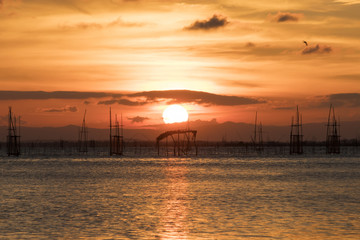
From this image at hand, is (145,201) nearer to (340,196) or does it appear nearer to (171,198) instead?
(171,198)

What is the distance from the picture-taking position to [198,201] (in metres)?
40.8

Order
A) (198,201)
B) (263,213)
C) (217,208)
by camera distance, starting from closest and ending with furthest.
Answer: (263,213) < (217,208) < (198,201)

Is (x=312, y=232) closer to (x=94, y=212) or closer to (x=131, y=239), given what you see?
(x=131, y=239)

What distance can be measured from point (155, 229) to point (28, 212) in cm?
1098

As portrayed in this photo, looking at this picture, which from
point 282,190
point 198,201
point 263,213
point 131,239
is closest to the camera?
point 131,239

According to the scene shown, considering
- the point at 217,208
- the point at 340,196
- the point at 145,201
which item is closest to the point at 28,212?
the point at 145,201

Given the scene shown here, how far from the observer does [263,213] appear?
108ft

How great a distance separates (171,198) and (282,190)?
12937 mm

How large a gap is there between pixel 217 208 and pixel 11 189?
2533cm

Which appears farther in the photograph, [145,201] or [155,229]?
[145,201]

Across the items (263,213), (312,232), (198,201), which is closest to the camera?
(312,232)

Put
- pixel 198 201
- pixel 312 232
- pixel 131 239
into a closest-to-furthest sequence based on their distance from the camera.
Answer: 1. pixel 131 239
2. pixel 312 232
3. pixel 198 201

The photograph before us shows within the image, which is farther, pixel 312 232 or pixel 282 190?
pixel 282 190

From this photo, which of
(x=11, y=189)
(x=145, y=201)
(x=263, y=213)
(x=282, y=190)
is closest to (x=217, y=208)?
(x=263, y=213)
